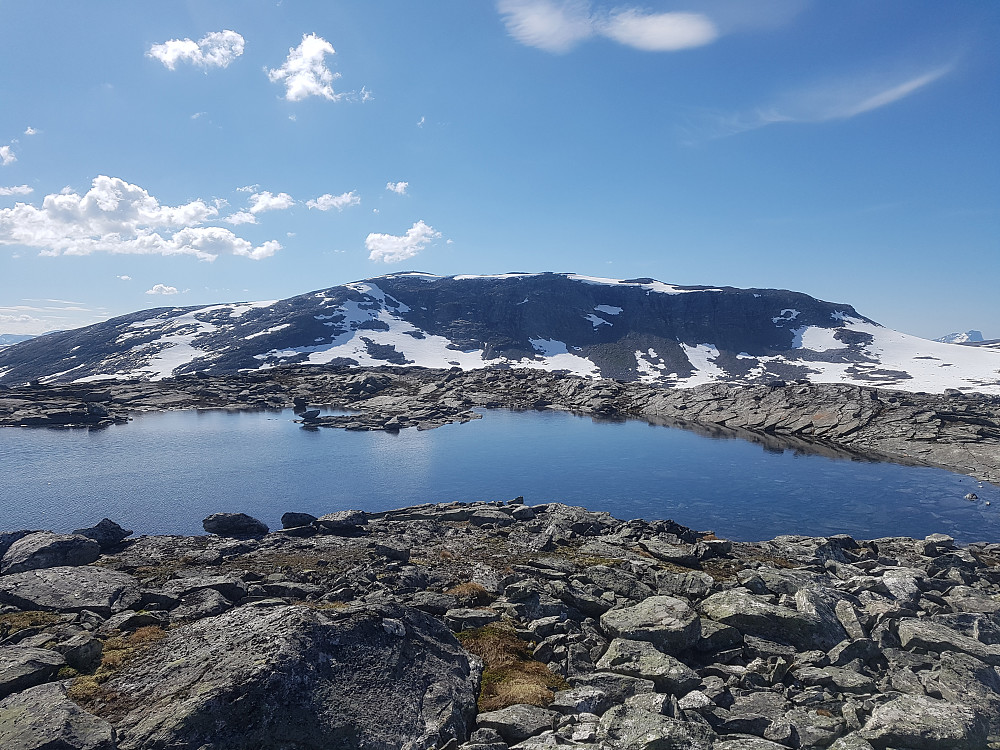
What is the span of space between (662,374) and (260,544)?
548 feet

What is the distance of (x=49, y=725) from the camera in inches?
456

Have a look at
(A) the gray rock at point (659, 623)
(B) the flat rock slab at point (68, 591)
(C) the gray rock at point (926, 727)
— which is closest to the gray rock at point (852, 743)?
(C) the gray rock at point (926, 727)

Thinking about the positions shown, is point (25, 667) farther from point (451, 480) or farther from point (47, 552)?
point (451, 480)

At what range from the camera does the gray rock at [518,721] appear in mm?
13325

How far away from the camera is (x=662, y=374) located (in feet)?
600

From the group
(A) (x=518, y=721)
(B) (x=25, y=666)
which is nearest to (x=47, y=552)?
(B) (x=25, y=666)

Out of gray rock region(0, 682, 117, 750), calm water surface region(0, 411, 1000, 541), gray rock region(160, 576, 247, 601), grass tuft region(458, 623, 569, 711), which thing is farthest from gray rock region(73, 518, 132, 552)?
grass tuft region(458, 623, 569, 711)

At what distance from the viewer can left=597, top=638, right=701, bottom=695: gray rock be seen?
15.6 metres

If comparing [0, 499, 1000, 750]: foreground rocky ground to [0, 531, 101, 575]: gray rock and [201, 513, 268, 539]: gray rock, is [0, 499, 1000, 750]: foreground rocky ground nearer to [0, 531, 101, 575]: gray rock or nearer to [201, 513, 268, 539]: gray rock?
[0, 531, 101, 575]: gray rock

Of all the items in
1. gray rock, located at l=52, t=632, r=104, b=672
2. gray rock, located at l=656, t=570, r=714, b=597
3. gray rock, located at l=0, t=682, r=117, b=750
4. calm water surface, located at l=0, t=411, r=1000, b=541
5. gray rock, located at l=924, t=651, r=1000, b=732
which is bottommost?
calm water surface, located at l=0, t=411, r=1000, b=541

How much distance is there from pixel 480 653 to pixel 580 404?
99654 millimetres

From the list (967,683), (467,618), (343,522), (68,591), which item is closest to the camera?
(967,683)

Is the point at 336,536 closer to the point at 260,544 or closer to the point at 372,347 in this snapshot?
the point at 260,544

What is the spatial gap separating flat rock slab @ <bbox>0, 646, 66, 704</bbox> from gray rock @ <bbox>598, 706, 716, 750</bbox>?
14.7 metres
